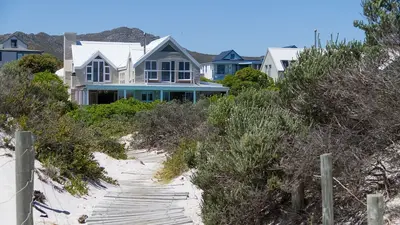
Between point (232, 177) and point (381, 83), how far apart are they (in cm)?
288

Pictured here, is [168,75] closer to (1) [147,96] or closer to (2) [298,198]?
(1) [147,96]

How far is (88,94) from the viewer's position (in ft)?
150

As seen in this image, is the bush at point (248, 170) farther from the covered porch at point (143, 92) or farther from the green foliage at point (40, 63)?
the green foliage at point (40, 63)

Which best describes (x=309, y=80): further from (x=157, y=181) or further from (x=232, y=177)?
(x=157, y=181)

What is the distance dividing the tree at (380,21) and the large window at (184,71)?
33.7 meters

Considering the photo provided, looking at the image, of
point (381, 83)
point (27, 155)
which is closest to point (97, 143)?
point (381, 83)

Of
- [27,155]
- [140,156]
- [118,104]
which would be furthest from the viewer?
[118,104]

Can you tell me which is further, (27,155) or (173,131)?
(173,131)

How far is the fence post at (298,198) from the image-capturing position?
9.00m

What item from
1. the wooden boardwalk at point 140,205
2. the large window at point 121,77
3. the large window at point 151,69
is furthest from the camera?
the large window at point 121,77

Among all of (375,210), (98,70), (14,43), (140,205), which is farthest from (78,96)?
(375,210)

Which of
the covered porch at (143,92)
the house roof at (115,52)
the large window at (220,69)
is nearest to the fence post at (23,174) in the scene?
the covered porch at (143,92)

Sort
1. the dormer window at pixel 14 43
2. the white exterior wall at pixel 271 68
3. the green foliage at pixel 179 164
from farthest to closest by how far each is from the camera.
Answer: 1. the dormer window at pixel 14 43
2. the white exterior wall at pixel 271 68
3. the green foliage at pixel 179 164

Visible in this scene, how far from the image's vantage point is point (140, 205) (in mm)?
13305
